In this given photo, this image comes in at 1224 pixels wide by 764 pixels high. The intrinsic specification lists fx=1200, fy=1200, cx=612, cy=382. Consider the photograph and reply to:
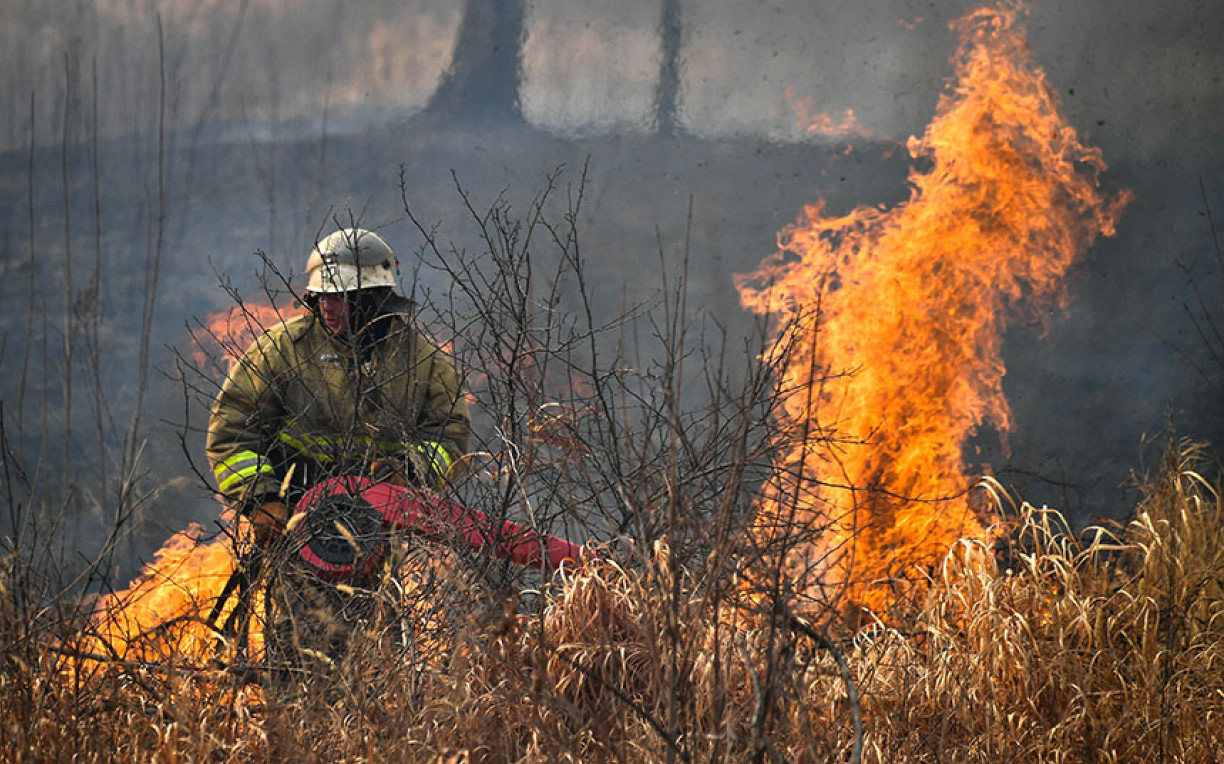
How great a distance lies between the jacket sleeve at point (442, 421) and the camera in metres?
4.73

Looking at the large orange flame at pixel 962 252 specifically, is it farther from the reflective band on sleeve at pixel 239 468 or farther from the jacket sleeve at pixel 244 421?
the reflective band on sleeve at pixel 239 468

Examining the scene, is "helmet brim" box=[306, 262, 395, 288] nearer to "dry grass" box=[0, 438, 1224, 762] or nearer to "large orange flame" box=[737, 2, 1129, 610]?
"dry grass" box=[0, 438, 1224, 762]

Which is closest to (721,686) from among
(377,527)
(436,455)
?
(377,527)

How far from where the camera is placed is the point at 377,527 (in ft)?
14.9

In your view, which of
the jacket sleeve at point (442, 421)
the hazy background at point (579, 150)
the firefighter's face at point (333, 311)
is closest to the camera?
the jacket sleeve at point (442, 421)

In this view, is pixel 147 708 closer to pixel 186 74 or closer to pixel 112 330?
pixel 112 330

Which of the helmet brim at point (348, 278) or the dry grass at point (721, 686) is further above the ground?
the helmet brim at point (348, 278)

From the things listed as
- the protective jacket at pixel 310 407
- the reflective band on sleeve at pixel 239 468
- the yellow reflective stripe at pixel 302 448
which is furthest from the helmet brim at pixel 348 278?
the reflective band on sleeve at pixel 239 468

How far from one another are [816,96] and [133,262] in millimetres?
5596

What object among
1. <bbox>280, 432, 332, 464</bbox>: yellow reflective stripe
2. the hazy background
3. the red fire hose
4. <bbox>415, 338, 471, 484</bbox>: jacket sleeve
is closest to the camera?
the red fire hose

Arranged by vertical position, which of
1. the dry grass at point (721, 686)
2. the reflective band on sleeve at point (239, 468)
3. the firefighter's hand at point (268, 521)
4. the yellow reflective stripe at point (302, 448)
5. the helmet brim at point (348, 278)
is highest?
the helmet brim at point (348, 278)

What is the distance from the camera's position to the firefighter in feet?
16.0

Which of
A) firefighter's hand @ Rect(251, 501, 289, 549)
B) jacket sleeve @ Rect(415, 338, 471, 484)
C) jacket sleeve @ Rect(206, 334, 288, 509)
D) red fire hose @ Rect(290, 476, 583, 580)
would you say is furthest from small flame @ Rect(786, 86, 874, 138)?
firefighter's hand @ Rect(251, 501, 289, 549)

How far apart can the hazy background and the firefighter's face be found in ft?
10.8
